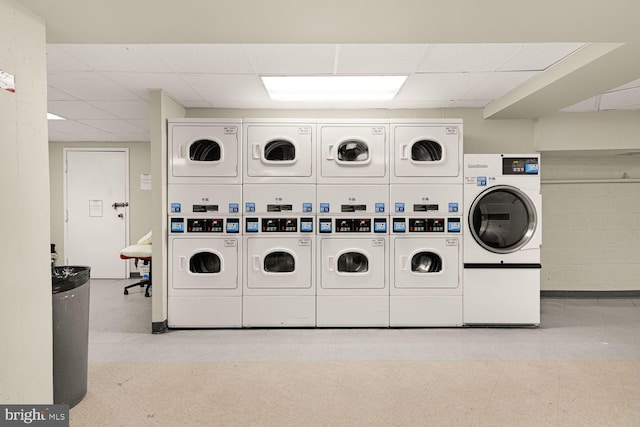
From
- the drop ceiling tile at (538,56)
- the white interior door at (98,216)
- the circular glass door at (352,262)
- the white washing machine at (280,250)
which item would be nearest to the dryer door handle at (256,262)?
the white washing machine at (280,250)

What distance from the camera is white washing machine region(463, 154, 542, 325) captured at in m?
3.74

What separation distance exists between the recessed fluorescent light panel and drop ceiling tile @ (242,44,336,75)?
0.21m

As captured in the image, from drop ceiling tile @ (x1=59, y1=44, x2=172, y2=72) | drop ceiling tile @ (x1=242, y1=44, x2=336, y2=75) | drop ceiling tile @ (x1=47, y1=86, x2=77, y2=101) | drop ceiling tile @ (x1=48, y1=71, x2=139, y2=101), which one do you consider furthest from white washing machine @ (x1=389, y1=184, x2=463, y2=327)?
drop ceiling tile @ (x1=47, y1=86, x2=77, y2=101)

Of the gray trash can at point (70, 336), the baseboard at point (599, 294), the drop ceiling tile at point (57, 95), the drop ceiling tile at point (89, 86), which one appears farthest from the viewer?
the baseboard at point (599, 294)

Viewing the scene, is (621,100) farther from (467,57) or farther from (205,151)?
(205,151)

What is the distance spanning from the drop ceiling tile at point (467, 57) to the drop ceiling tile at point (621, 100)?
159 cm

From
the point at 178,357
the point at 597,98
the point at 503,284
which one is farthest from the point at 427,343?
the point at 597,98

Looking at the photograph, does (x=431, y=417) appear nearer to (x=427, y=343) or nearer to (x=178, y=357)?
(x=427, y=343)

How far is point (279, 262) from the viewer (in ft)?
12.6

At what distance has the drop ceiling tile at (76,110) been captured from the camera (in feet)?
13.1

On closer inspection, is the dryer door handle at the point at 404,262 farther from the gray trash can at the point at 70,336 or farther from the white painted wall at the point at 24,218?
the white painted wall at the point at 24,218

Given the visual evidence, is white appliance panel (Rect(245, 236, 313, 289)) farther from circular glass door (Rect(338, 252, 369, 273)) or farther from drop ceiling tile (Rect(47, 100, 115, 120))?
drop ceiling tile (Rect(47, 100, 115, 120))

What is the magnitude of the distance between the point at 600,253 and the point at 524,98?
2.93 metres

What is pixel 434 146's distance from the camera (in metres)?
3.83
